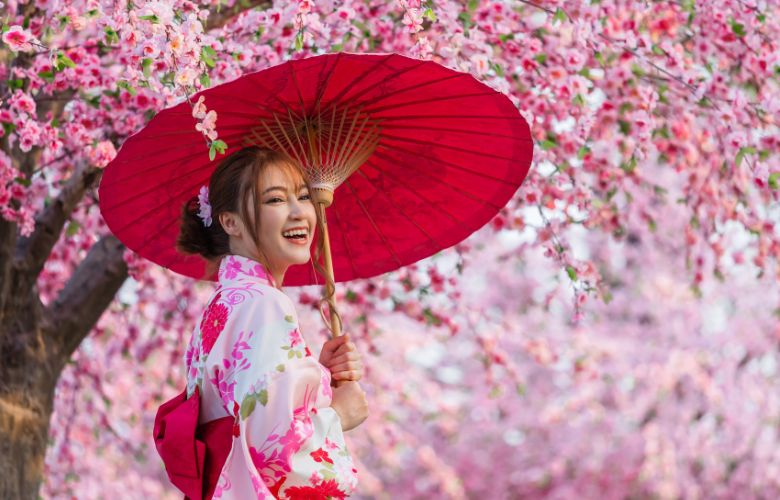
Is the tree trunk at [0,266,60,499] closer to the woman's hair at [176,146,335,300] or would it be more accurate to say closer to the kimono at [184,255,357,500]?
the woman's hair at [176,146,335,300]

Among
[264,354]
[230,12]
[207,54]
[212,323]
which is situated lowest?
[264,354]

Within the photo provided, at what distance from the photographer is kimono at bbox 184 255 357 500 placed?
8.05ft

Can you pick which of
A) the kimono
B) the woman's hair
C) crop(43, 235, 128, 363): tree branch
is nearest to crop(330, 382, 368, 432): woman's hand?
the kimono

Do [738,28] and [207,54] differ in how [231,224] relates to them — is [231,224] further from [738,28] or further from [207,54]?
[738,28]

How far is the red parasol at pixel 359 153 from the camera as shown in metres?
2.75

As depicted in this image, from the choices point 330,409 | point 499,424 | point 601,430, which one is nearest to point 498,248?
point 499,424

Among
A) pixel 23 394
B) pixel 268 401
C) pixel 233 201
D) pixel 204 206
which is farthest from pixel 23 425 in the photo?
pixel 268 401

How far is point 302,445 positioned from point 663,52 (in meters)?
2.54

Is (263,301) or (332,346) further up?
(263,301)

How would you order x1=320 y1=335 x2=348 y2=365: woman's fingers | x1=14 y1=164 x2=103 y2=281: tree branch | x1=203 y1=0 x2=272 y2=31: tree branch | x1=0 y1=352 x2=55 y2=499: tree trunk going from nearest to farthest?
x1=320 y1=335 x2=348 y2=365: woman's fingers
x1=0 y1=352 x2=55 y2=499: tree trunk
x1=14 y1=164 x2=103 y2=281: tree branch
x1=203 y1=0 x2=272 y2=31: tree branch

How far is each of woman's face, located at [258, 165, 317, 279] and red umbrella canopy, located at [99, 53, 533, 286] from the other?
164mm

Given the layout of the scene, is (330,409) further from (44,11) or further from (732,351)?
(732,351)

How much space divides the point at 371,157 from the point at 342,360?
751 millimetres

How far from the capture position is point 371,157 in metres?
3.29
